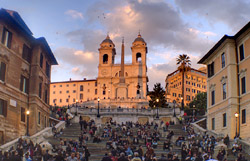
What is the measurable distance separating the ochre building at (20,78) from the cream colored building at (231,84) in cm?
1937

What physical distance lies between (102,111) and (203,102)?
A: 43772mm

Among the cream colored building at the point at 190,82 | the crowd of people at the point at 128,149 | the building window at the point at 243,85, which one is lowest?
the crowd of people at the point at 128,149

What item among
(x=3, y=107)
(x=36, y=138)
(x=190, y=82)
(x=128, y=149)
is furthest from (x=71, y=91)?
(x=128, y=149)

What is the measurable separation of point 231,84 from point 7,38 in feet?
72.9

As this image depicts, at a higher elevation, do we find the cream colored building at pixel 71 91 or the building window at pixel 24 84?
the cream colored building at pixel 71 91

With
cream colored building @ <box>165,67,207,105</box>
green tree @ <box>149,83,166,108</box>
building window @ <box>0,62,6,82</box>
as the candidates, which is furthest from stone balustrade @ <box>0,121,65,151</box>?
cream colored building @ <box>165,67,207,105</box>

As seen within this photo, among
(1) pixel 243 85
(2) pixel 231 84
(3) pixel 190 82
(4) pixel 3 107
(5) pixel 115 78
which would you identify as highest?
(3) pixel 190 82

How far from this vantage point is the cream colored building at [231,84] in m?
37.6

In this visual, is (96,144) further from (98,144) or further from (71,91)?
(71,91)

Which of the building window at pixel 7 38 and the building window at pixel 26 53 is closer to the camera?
the building window at pixel 7 38

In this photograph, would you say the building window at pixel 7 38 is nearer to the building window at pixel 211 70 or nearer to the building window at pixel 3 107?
the building window at pixel 3 107

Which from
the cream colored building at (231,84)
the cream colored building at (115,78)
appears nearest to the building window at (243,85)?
the cream colored building at (231,84)

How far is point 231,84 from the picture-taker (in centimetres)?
3966

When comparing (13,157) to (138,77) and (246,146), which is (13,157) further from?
(138,77)
